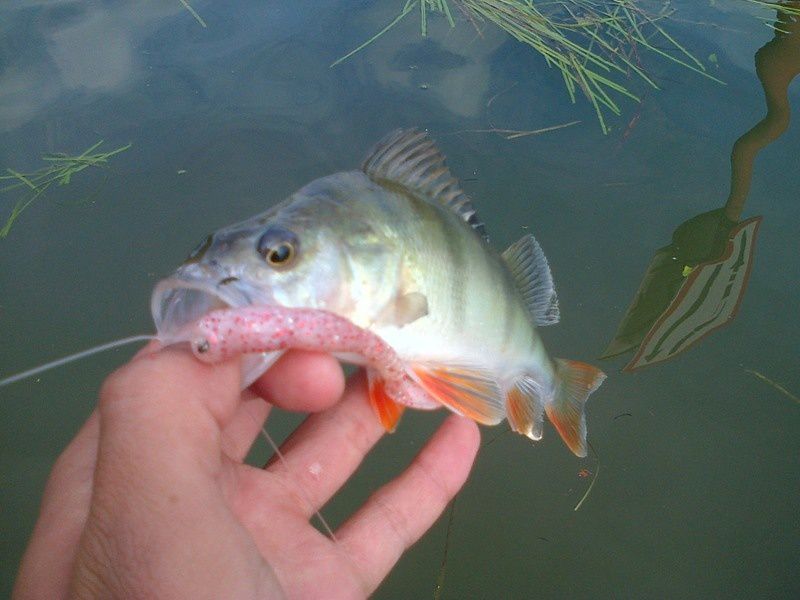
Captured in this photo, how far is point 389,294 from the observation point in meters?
1.58

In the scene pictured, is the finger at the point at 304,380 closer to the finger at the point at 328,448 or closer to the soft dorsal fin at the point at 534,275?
the finger at the point at 328,448

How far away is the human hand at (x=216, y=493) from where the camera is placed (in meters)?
1.09

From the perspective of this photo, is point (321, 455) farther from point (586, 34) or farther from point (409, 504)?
point (586, 34)

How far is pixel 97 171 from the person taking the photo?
3.51 metres

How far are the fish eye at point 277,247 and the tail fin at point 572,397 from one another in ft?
4.13

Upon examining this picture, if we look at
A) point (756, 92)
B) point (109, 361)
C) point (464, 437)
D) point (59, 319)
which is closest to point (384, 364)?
point (464, 437)

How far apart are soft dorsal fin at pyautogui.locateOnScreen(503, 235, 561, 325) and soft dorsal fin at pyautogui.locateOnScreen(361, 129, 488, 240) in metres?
0.34

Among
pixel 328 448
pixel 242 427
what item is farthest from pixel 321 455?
pixel 242 427

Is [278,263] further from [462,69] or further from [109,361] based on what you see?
[462,69]

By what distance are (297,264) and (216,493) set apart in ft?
1.75

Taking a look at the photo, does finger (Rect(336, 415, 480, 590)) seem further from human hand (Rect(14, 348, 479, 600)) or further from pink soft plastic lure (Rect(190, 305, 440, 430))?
pink soft plastic lure (Rect(190, 305, 440, 430))

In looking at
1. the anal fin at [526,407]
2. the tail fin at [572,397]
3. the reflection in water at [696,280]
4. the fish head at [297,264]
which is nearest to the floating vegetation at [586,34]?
the reflection in water at [696,280]

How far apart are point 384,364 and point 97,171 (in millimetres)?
2766

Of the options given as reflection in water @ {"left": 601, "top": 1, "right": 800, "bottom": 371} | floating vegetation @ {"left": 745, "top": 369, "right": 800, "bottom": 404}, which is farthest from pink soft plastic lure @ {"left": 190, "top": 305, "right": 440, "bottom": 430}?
floating vegetation @ {"left": 745, "top": 369, "right": 800, "bottom": 404}
